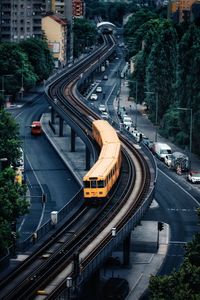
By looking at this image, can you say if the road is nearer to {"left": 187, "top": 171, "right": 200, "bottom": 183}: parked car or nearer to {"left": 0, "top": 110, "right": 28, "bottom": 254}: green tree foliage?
{"left": 0, "top": 110, "right": 28, "bottom": 254}: green tree foliage

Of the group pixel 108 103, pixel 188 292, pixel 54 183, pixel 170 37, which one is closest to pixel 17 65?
pixel 108 103

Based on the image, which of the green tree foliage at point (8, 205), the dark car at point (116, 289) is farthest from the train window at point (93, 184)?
the dark car at point (116, 289)

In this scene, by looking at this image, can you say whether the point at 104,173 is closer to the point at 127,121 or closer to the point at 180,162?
the point at 180,162

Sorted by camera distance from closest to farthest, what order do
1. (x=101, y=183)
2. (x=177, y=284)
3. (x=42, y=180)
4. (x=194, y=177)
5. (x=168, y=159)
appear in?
1. (x=177, y=284)
2. (x=101, y=183)
3. (x=194, y=177)
4. (x=42, y=180)
5. (x=168, y=159)

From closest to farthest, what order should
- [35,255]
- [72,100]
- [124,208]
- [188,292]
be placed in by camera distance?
[188,292], [35,255], [124,208], [72,100]

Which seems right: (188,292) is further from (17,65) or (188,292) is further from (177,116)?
(17,65)

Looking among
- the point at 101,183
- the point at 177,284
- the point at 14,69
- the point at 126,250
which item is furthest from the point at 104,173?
the point at 14,69

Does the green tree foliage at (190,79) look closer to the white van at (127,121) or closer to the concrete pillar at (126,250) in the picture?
the white van at (127,121)
